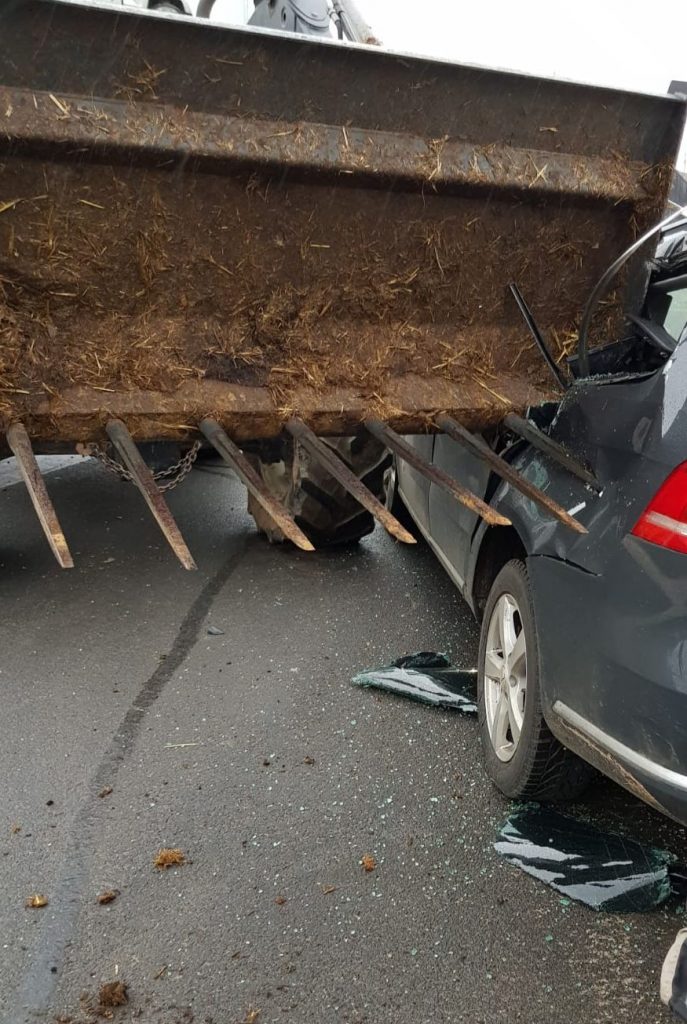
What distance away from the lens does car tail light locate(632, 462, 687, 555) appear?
6.84ft

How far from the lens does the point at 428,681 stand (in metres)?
3.69

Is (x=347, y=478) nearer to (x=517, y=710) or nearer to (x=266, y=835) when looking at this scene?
(x=517, y=710)

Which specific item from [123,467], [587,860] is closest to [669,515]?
[587,860]

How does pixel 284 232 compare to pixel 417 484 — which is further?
pixel 417 484

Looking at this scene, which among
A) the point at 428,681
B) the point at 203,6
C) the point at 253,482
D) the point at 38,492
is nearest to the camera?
the point at 38,492

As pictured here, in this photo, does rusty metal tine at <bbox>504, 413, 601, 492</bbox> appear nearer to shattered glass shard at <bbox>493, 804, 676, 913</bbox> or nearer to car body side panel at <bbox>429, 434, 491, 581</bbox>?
car body side panel at <bbox>429, 434, 491, 581</bbox>

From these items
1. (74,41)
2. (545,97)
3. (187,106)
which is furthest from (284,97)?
(545,97)

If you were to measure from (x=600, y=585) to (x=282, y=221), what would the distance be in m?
1.81

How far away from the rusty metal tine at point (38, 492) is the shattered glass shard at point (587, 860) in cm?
164

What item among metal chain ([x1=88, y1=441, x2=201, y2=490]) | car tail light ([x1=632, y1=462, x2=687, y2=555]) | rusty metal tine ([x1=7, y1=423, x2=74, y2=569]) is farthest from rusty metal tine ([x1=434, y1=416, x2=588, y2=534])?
rusty metal tine ([x1=7, y1=423, x2=74, y2=569])

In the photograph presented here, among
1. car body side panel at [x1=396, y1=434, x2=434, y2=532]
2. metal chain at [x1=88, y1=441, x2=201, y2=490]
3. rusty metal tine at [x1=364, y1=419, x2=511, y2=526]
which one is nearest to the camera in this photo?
rusty metal tine at [x1=364, y1=419, x2=511, y2=526]

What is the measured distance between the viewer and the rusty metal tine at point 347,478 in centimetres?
252

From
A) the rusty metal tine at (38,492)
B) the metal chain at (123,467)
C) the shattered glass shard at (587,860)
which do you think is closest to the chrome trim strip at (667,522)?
the shattered glass shard at (587,860)

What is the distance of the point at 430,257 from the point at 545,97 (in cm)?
69
